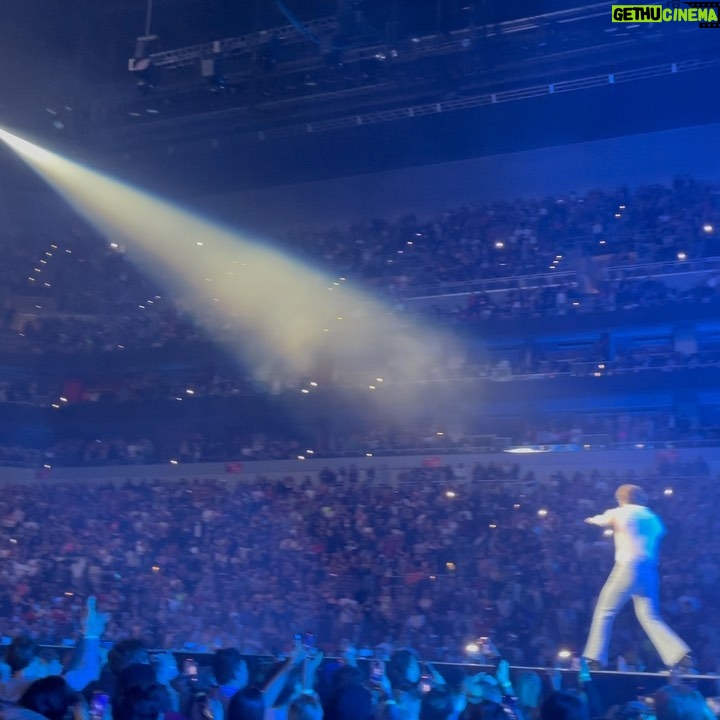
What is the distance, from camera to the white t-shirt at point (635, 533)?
6.52 m

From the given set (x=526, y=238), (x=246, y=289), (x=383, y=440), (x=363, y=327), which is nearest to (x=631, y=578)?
(x=383, y=440)

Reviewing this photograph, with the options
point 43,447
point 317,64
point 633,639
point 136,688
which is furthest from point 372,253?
point 136,688

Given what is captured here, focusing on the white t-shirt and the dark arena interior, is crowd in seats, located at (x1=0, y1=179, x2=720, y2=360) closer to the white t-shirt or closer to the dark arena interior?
the dark arena interior

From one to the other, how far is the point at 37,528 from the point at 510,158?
11.2m

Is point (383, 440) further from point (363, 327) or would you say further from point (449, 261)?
point (449, 261)

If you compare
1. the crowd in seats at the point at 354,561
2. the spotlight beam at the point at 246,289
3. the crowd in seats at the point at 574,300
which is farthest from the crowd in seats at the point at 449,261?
the crowd in seats at the point at 354,561

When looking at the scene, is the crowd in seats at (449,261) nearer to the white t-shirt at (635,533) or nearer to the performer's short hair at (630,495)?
the performer's short hair at (630,495)

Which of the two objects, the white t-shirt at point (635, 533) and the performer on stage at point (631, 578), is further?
the white t-shirt at point (635, 533)

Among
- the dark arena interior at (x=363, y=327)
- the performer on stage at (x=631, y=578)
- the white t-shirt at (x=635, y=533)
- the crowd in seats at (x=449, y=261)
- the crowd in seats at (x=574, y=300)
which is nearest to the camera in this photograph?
the performer on stage at (x=631, y=578)

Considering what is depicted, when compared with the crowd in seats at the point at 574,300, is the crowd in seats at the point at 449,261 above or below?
above

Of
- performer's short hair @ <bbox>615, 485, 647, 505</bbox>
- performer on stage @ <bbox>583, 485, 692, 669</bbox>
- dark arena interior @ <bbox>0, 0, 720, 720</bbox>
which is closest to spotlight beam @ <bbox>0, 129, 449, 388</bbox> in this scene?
dark arena interior @ <bbox>0, 0, 720, 720</bbox>

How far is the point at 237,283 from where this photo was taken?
1808 cm

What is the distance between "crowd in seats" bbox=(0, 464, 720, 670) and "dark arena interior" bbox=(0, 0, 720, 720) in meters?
0.05

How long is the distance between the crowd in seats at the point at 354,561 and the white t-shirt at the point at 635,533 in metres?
1.88
